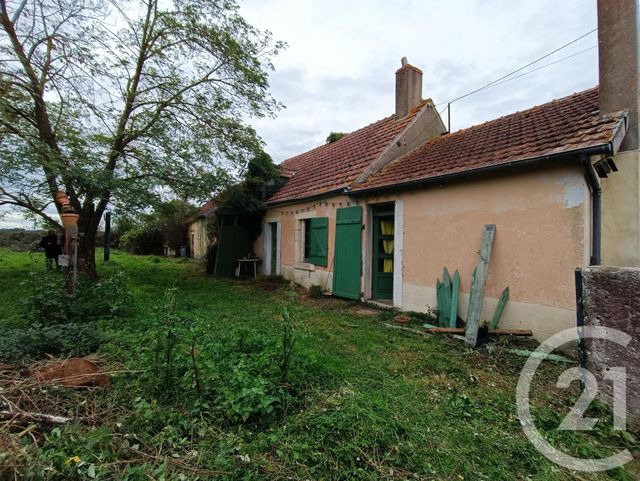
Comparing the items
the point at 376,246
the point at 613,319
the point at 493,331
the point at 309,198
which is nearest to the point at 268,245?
the point at 309,198

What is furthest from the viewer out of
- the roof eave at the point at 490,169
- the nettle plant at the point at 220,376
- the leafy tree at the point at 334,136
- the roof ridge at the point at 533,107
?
the leafy tree at the point at 334,136

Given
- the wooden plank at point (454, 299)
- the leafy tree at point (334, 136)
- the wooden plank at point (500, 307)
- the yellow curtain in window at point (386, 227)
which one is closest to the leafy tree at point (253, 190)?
the leafy tree at point (334, 136)

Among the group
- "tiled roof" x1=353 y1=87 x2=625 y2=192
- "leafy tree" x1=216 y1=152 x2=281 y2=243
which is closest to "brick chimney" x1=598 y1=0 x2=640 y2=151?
"tiled roof" x1=353 y1=87 x2=625 y2=192

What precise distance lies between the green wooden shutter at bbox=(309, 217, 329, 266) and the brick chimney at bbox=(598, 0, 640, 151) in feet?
18.9

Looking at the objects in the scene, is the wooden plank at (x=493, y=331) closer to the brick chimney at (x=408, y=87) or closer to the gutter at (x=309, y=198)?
the gutter at (x=309, y=198)

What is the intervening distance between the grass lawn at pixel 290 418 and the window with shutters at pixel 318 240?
4.40 metres

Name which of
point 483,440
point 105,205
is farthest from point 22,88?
point 483,440

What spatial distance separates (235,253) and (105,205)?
441 cm

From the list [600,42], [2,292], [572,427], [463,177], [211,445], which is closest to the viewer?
[211,445]

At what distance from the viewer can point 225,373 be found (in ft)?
9.10

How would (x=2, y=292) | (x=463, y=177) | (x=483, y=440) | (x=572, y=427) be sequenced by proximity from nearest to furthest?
1. (x=483, y=440)
2. (x=572, y=427)
3. (x=463, y=177)
4. (x=2, y=292)

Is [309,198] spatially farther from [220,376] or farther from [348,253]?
[220,376]

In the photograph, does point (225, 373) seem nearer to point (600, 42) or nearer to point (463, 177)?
point (463, 177)

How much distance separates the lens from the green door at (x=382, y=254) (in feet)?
23.1
